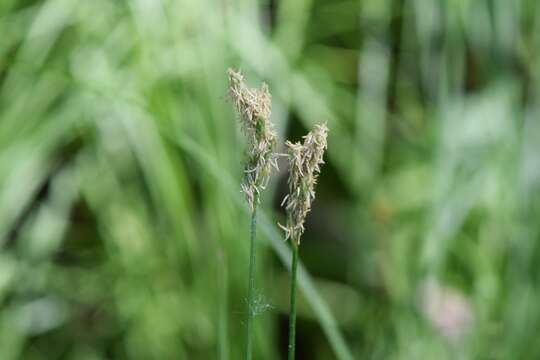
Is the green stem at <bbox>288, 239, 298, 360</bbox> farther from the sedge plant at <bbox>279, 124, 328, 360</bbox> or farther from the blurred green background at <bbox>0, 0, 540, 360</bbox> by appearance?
the blurred green background at <bbox>0, 0, 540, 360</bbox>

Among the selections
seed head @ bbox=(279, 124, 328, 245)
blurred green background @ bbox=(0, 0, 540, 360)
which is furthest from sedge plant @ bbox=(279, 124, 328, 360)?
blurred green background @ bbox=(0, 0, 540, 360)

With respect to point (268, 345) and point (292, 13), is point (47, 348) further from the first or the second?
point (292, 13)

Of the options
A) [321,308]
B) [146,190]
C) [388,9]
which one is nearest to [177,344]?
[146,190]

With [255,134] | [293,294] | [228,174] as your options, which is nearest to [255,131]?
[255,134]

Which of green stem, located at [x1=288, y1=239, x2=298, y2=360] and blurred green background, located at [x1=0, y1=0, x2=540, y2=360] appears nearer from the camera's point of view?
green stem, located at [x1=288, y1=239, x2=298, y2=360]

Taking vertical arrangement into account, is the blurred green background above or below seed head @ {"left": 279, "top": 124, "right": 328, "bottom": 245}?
below

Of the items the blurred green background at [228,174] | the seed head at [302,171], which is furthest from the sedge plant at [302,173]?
the blurred green background at [228,174]

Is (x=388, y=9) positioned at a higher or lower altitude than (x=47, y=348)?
higher
